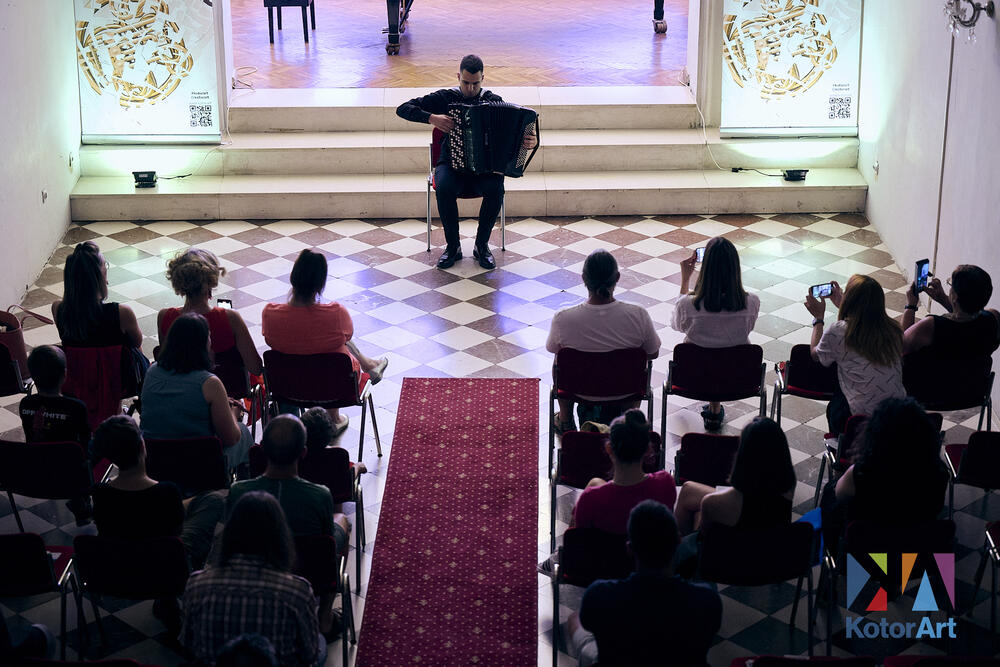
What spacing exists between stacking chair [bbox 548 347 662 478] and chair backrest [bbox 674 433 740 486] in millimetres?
672

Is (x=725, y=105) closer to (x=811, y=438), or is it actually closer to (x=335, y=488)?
(x=811, y=438)

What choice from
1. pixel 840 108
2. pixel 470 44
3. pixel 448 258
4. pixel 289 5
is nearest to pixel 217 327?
pixel 448 258

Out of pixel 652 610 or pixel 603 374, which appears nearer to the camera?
pixel 652 610

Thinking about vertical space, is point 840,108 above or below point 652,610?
above

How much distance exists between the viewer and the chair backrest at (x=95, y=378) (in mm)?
5352

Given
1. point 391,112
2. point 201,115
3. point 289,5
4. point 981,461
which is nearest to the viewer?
point 981,461

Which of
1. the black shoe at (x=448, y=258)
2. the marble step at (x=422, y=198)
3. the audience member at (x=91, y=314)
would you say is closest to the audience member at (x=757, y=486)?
the audience member at (x=91, y=314)

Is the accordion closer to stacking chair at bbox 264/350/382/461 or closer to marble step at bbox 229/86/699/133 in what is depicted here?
marble step at bbox 229/86/699/133

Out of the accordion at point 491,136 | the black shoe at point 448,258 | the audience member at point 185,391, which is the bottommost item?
the black shoe at point 448,258

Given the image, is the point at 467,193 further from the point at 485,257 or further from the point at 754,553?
the point at 754,553

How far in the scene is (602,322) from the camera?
5.48 meters

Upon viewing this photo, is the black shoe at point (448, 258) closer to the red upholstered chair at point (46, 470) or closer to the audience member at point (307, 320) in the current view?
the audience member at point (307, 320)

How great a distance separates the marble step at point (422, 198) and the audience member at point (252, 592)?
19.4ft

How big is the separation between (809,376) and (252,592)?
2.96 metres
